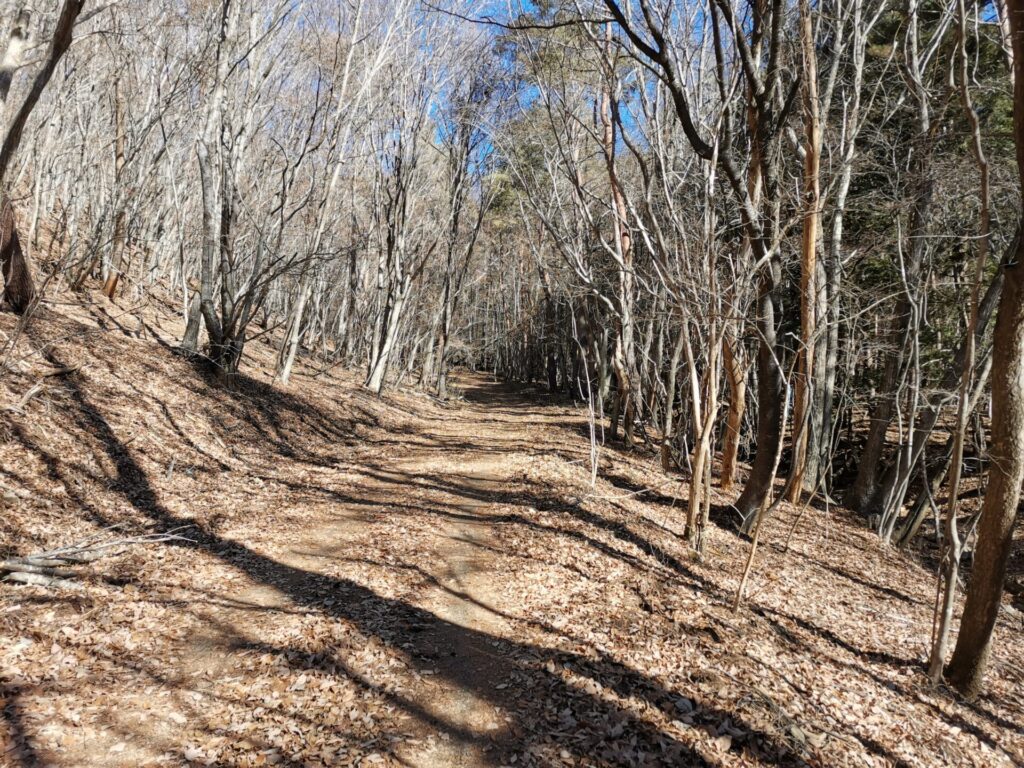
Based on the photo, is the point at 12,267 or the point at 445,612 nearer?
the point at 445,612

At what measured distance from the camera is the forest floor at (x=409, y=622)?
3.75m

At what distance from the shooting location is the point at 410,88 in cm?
1739

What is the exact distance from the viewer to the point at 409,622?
198 inches

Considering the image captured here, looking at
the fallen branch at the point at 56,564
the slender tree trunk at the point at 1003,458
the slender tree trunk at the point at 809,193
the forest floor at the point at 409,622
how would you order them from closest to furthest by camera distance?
the forest floor at the point at 409,622 < the fallen branch at the point at 56,564 < the slender tree trunk at the point at 1003,458 < the slender tree trunk at the point at 809,193

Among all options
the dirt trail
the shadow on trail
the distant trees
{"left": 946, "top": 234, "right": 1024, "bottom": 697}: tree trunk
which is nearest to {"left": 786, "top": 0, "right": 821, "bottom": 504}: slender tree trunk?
the distant trees

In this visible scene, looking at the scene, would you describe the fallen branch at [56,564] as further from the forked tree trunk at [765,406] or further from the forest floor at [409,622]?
the forked tree trunk at [765,406]

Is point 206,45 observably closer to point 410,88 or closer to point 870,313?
point 410,88

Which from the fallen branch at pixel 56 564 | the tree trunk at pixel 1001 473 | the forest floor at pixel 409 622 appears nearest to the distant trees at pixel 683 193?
the tree trunk at pixel 1001 473

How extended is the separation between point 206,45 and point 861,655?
13.7 m

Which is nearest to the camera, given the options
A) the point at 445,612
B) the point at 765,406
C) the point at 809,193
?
the point at 445,612


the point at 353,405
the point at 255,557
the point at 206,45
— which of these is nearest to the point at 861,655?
the point at 255,557

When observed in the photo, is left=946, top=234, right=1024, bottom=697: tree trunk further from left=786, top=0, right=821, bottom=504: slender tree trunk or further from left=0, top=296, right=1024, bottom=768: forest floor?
left=786, top=0, right=821, bottom=504: slender tree trunk

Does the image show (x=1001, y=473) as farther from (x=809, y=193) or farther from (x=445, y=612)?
(x=445, y=612)

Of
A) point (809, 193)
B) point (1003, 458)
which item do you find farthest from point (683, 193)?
point (1003, 458)
